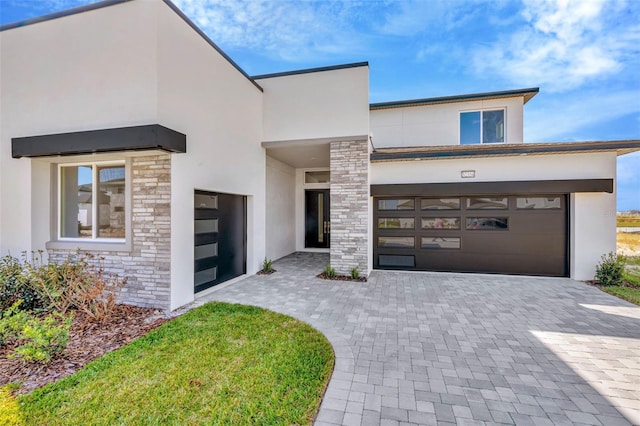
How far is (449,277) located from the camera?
7781 millimetres

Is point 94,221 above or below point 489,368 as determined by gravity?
above

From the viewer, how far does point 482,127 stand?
37.9ft

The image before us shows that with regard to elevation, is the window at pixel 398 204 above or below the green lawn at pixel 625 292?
above

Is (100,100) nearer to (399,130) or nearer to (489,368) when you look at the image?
(489,368)

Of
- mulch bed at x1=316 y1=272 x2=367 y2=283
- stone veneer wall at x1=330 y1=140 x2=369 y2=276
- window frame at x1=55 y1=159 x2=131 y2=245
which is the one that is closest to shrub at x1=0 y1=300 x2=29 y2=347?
window frame at x1=55 y1=159 x2=131 y2=245

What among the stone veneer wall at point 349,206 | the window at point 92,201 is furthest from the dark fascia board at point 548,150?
the window at point 92,201

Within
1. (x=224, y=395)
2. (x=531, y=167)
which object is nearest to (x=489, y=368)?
(x=224, y=395)

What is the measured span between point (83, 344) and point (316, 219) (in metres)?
9.27

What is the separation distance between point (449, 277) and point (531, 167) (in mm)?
3866

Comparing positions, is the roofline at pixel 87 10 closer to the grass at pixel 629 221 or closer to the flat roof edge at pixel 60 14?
the flat roof edge at pixel 60 14

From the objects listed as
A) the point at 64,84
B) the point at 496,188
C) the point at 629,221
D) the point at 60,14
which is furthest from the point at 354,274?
the point at 629,221

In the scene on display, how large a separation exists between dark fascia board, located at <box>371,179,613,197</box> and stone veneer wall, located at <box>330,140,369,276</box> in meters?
0.91

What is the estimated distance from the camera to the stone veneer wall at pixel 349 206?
304 inches

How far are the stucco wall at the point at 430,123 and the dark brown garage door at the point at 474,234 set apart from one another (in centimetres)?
457
